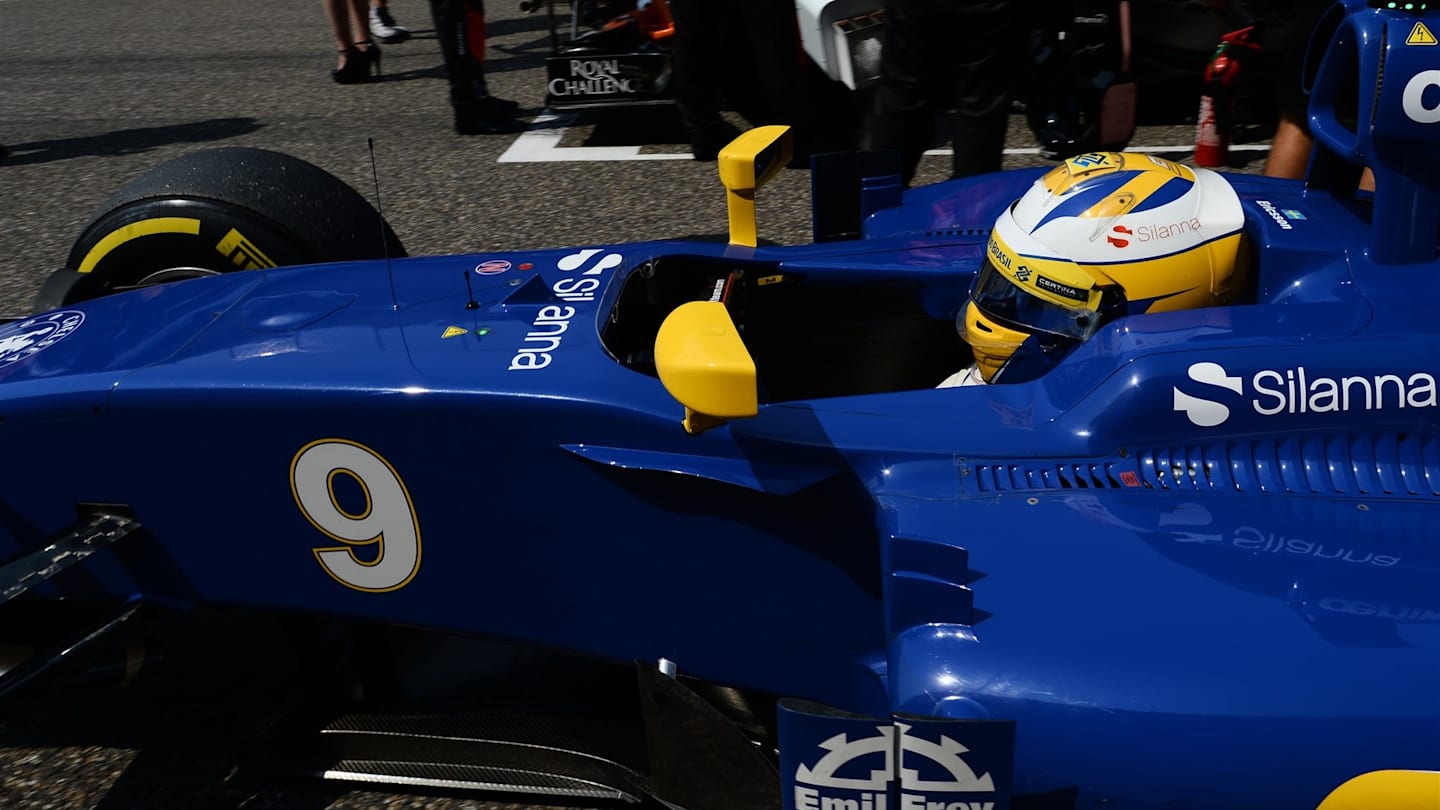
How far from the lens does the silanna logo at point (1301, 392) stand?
1906mm

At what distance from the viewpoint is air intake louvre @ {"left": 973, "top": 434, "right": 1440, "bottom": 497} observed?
1912 mm

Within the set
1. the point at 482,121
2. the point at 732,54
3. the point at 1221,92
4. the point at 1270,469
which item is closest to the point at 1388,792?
the point at 1270,469

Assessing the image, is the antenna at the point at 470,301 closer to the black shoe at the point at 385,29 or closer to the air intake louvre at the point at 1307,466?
the air intake louvre at the point at 1307,466

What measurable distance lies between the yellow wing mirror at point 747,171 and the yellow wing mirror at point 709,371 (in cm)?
98

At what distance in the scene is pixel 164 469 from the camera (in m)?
2.12

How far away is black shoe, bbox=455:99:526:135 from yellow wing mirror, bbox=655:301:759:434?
476cm

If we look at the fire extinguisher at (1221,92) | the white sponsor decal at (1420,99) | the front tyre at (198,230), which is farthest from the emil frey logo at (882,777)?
the fire extinguisher at (1221,92)

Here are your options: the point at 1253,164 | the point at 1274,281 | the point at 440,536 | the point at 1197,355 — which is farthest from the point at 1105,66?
the point at 440,536

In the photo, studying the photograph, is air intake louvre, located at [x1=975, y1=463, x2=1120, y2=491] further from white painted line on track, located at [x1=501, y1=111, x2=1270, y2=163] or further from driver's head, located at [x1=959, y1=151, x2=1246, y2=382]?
white painted line on track, located at [x1=501, y1=111, x2=1270, y2=163]

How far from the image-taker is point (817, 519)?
1.99 m

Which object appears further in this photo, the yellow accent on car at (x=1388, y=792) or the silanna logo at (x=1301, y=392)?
the silanna logo at (x=1301, y=392)

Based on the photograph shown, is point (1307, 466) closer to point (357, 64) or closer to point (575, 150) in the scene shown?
point (575, 150)

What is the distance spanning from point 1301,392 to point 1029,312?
0.46 m

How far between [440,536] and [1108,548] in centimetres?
100
